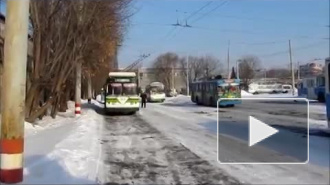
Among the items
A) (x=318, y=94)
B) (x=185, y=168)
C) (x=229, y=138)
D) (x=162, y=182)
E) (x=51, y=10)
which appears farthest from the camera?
(x=318, y=94)

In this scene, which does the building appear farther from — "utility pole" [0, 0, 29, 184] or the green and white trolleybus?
"utility pole" [0, 0, 29, 184]

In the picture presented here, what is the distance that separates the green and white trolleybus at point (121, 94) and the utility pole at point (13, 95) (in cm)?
2505

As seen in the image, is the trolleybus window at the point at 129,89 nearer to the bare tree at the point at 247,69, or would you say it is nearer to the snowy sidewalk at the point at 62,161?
the snowy sidewalk at the point at 62,161

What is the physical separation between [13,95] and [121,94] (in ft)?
83.4

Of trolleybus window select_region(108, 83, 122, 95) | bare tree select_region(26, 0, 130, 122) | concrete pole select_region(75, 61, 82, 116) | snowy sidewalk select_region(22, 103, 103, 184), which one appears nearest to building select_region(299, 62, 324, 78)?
trolleybus window select_region(108, 83, 122, 95)

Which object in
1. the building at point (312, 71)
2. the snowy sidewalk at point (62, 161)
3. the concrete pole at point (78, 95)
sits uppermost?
the building at point (312, 71)

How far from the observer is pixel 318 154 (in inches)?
461

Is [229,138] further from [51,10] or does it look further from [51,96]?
[51,96]

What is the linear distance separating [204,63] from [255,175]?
128995 millimetres

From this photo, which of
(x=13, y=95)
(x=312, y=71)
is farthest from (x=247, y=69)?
(x=13, y=95)

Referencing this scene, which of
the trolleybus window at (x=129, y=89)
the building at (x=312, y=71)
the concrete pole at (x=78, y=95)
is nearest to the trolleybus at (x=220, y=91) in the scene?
the trolleybus window at (x=129, y=89)

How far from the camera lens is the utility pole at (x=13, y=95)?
7395mm

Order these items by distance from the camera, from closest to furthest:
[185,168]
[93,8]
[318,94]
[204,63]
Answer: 1. [185,168]
2. [93,8]
3. [318,94]
4. [204,63]

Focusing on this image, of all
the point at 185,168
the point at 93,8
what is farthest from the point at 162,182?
the point at 93,8
